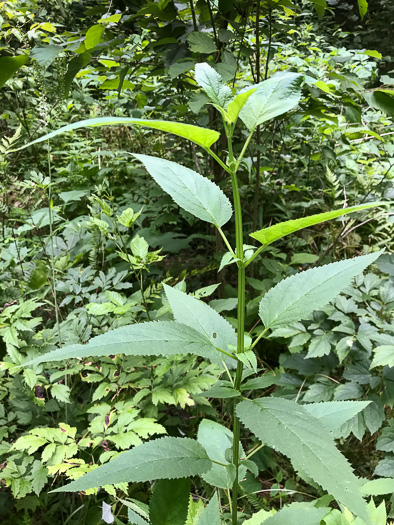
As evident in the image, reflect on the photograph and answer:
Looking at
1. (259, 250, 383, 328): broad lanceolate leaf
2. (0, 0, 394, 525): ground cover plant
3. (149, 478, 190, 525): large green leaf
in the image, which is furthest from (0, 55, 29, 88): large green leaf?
(149, 478, 190, 525): large green leaf

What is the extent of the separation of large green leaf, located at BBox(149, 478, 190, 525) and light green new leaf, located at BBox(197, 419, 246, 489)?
0.50ft

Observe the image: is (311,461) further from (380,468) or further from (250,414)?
(380,468)

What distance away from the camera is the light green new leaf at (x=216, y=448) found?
1.98 feet

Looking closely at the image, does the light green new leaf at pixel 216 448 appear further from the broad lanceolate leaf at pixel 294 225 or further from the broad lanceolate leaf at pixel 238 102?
the broad lanceolate leaf at pixel 238 102

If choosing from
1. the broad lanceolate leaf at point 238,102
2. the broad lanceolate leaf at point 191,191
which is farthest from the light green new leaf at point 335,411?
the broad lanceolate leaf at point 238,102

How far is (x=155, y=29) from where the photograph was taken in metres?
1.38

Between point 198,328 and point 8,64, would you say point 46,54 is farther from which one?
point 198,328

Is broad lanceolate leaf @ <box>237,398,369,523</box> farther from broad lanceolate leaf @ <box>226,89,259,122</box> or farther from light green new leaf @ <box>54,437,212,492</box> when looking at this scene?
broad lanceolate leaf @ <box>226,89,259,122</box>

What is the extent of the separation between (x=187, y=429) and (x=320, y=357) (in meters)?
0.57

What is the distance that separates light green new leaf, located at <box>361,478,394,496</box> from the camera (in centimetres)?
77

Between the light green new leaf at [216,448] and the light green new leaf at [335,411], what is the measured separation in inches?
6.5

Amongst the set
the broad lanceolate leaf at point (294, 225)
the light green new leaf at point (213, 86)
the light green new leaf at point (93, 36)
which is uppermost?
the light green new leaf at point (93, 36)

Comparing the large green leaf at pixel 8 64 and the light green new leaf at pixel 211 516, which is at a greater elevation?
the large green leaf at pixel 8 64

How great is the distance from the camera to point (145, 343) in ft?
1.35
